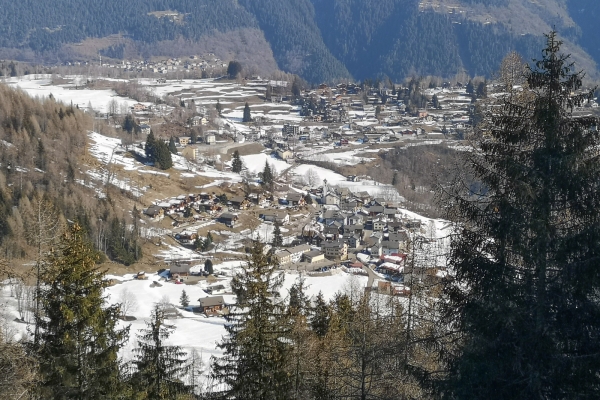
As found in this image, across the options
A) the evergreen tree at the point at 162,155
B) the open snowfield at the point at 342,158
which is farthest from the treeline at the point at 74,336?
the open snowfield at the point at 342,158

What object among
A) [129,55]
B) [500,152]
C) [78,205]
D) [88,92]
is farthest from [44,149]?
[129,55]

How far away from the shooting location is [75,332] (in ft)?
22.9

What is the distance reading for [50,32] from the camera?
194 m

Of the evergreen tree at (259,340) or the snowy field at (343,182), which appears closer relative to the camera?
the evergreen tree at (259,340)

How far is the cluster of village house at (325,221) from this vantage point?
36562 mm

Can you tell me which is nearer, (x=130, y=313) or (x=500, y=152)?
(x=500, y=152)

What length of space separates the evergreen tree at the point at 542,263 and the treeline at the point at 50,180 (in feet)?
78.0

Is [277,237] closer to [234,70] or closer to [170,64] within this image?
[234,70]

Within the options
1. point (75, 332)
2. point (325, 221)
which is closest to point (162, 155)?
point (325, 221)

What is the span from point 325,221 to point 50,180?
20.4 meters

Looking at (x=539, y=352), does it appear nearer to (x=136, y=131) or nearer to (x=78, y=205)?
(x=78, y=205)

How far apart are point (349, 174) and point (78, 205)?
3183 cm

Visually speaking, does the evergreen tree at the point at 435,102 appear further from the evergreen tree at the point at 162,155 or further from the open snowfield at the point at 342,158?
the evergreen tree at the point at 162,155

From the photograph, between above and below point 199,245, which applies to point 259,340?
above
